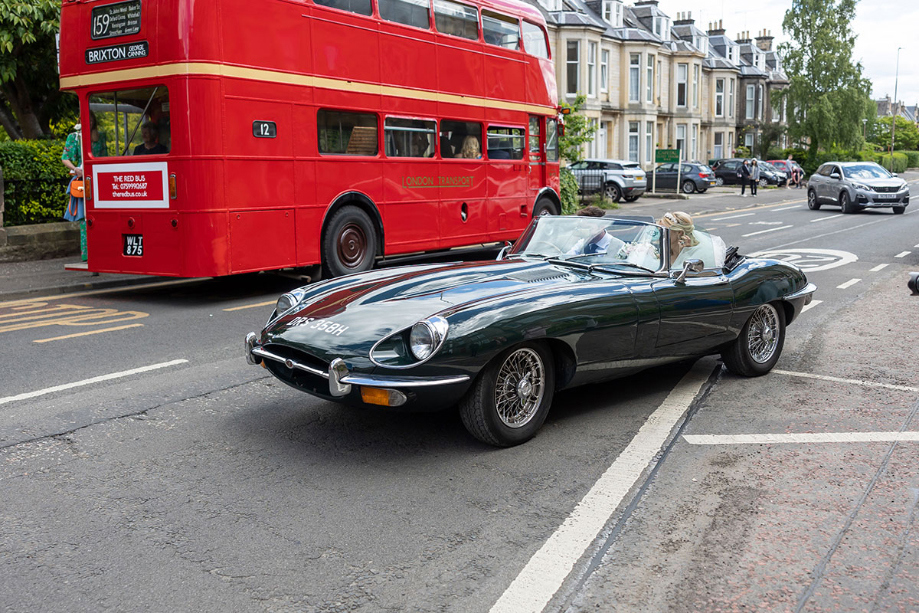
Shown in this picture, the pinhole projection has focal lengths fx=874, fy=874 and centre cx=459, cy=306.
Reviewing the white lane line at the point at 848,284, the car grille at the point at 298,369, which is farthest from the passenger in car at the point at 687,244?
the white lane line at the point at 848,284

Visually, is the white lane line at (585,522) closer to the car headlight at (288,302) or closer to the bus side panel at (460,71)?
the car headlight at (288,302)

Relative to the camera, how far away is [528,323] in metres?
4.67

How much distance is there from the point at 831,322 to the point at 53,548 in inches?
303

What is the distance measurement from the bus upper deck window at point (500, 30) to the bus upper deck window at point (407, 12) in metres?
1.52

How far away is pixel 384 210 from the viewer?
485 inches

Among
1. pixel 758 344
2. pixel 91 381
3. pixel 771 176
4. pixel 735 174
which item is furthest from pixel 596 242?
pixel 771 176

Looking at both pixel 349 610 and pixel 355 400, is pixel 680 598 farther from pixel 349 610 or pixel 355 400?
pixel 355 400

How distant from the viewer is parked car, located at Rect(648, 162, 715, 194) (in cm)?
3994

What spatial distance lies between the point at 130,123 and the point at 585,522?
8.44 meters

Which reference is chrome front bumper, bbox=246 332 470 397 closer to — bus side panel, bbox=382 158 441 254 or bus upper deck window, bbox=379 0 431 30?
bus side panel, bbox=382 158 441 254

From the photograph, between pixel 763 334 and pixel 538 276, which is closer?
pixel 538 276

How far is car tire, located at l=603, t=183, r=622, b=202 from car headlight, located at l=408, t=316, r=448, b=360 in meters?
29.7

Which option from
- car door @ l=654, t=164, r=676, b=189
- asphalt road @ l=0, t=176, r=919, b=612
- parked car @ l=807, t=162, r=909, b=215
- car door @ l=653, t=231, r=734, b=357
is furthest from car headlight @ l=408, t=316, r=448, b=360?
car door @ l=654, t=164, r=676, b=189

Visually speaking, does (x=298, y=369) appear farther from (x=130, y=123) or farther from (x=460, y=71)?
(x=460, y=71)
